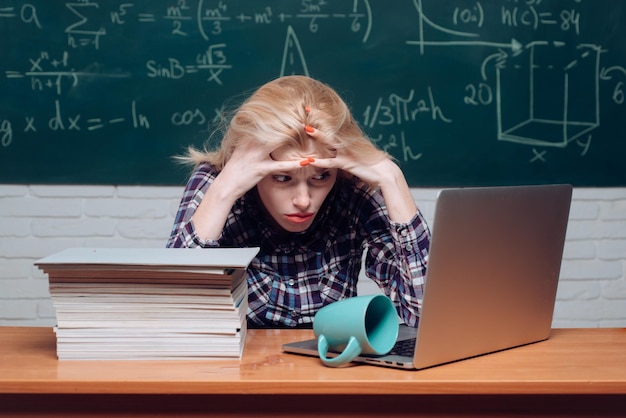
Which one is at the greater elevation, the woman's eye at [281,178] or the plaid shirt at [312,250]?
the woman's eye at [281,178]

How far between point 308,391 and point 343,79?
1.83 metres

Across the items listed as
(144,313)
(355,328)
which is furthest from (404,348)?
(144,313)

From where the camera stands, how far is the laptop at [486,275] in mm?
1044

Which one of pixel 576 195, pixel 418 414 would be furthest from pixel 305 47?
pixel 418 414

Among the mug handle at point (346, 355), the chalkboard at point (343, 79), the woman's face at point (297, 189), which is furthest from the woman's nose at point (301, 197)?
the chalkboard at point (343, 79)

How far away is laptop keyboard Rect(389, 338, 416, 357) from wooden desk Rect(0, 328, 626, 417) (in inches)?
2.4

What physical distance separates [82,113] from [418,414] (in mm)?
1961

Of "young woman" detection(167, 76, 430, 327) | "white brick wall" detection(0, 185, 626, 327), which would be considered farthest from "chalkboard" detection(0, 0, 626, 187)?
"young woman" detection(167, 76, 430, 327)

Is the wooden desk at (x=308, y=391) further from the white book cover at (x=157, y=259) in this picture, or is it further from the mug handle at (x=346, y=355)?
the white book cover at (x=157, y=259)

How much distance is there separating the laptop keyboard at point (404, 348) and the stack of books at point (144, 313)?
223mm

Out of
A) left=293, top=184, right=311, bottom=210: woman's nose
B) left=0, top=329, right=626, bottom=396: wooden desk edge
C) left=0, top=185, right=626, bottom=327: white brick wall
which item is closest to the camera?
left=0, top=329, right=626, bottom=396: wooden desk edge

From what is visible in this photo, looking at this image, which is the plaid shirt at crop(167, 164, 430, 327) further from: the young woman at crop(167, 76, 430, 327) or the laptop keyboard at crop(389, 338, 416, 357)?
the laptop keyboard at crop(389, 338, 416, 357)

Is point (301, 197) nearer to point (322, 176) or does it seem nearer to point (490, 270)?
point (322, 176)

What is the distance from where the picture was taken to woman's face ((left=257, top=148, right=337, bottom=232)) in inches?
58.8
